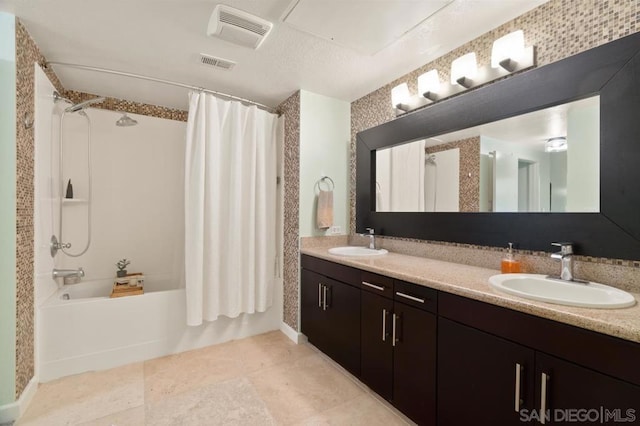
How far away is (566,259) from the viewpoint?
1314 mm

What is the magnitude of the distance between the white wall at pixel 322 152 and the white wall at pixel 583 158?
174 cm

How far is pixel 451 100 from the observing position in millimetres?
1883

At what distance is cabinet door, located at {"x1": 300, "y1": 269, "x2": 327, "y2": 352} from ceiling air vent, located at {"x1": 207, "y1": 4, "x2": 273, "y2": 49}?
1.77 m

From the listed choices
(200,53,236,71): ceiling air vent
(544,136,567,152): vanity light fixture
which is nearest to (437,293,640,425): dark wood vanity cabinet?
(544,136,567,152): vanity light fixture

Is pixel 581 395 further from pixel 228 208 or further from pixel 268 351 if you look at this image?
pixel 228 208

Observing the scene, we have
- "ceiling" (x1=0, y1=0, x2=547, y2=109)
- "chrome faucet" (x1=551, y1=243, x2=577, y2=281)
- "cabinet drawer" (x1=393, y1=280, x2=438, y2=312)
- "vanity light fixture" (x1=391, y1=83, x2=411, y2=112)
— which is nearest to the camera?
"chrome faucet" (x1=551, y1=243, x2=577, y2=281)

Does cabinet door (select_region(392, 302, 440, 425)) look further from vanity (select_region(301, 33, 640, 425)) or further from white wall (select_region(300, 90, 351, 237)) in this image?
white wall (select_region(300, 90, 351, 237))

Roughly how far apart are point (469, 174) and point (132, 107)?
10.7 ft

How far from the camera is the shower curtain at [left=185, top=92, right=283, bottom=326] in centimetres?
239

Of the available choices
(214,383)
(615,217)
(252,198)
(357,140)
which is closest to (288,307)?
(214,383)

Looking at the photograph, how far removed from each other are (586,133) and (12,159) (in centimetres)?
305

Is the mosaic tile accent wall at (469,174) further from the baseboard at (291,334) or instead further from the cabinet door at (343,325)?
the baseboard at (291,334)

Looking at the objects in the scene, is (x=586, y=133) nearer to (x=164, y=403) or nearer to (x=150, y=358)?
(x=164, y=403)

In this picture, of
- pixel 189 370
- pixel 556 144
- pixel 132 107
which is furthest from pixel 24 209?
pixel 556 144
